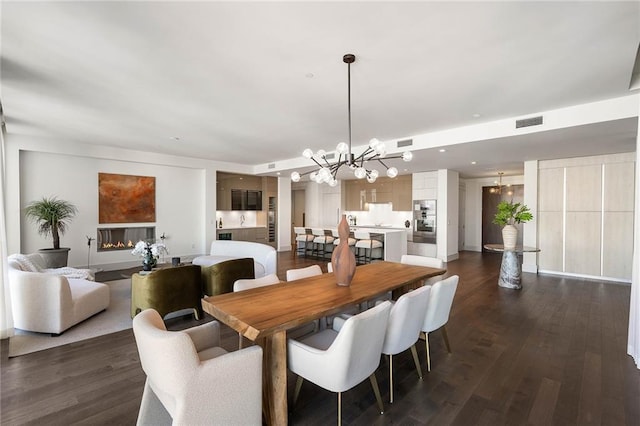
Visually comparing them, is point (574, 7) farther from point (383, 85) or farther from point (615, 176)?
point (615, 176)

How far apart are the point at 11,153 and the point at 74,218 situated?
1.62 metres

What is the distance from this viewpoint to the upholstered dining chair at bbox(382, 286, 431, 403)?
2.12 m

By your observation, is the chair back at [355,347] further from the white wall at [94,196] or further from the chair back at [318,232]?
the white wall at [94,196]

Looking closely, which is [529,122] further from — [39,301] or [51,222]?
[51,222]

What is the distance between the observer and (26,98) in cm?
384

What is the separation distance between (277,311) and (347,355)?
0.55 meters

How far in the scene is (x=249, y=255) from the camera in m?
5.80

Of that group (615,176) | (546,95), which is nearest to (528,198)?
(615,176)

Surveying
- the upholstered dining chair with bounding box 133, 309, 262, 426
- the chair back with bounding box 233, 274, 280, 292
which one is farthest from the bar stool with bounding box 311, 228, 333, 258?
the upholstered dining chair with bounding box 133, 309, 262, 426

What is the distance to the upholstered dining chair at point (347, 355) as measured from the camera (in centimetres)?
170

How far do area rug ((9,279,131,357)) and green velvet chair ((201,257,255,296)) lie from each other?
102cm

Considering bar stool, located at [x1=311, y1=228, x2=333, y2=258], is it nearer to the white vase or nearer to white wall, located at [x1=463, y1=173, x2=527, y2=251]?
the white vase

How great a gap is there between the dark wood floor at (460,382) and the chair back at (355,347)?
17.3 inches

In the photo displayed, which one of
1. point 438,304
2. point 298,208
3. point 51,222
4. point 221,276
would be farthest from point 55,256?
point 298,208
